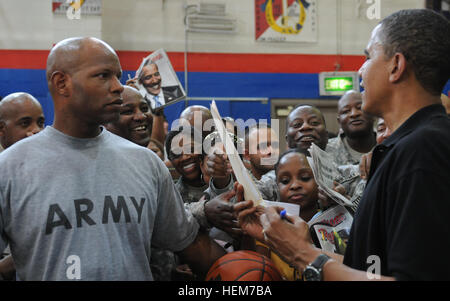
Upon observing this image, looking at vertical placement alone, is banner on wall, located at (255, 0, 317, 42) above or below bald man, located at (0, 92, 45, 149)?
above

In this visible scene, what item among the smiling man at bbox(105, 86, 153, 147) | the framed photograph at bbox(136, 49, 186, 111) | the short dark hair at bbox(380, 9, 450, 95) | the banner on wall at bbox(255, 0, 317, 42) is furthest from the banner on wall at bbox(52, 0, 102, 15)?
the short dark hair at bbox(380, 9, 450, 95)

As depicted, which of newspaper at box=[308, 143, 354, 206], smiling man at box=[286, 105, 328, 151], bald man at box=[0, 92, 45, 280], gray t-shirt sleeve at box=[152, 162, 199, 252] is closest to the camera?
gray t-shirt sleeve at box=[152, 162, 199, 252]

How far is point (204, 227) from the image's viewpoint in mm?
2113

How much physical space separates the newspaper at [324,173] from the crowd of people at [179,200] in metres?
0.31

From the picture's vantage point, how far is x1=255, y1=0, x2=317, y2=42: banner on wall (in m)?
7.89

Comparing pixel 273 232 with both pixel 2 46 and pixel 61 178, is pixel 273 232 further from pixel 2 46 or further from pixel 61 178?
pixel 2 46

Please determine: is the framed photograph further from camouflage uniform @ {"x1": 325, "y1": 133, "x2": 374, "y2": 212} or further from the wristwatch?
the wristwatch

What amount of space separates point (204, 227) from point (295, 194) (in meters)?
0.73

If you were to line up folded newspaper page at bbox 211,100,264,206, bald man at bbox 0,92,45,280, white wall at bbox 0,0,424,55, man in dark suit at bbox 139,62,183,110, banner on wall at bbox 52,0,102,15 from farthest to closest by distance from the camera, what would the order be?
1. white wall at bbox 0,0,424,55
2. banner on wall at bbox 52,0,102,15
3. man in dark suit at bbox 139,62,183,110
4. bald man at bbox 0,92,45,280
5. folded newspaper page at bbox 211,100,264,206

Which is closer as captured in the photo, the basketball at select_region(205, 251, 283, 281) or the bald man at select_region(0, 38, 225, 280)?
the bald man at select_region(0, 38, 225, 280)

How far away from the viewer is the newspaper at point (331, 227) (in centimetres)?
218

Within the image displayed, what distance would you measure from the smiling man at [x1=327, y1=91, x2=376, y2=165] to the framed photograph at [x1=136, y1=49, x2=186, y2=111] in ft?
5.03

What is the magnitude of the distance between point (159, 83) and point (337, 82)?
4.36 meters
